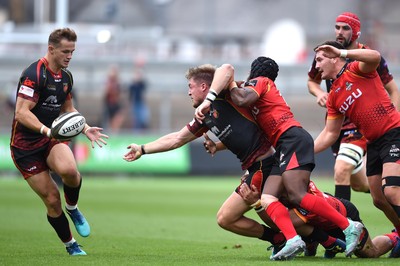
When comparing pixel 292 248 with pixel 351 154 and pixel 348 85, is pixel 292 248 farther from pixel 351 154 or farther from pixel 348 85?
pixel 351 154

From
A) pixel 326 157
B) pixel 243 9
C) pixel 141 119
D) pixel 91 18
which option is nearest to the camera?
pixel 326 157

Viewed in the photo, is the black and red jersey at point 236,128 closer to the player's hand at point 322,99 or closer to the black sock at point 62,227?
the player's hand at point 322,99

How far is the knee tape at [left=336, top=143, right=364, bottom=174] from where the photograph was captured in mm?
12641

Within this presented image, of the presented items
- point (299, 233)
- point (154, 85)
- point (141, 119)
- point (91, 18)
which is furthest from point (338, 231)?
point (91, 18)

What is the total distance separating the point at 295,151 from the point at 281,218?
0.75m

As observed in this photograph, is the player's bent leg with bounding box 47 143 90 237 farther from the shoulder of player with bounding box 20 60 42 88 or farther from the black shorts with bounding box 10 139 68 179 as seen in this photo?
the shoulder of player with bounding box 20 60 42 88

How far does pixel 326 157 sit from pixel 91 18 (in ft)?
40.9

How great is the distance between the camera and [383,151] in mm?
10375

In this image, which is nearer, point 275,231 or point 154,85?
point 275,231

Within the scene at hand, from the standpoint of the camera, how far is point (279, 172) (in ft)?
33.8

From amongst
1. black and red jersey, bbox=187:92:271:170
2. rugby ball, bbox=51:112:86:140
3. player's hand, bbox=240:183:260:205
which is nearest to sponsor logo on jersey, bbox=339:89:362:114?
black and red jersey, bbox=187:92:271:170

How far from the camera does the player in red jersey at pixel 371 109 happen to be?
10.2m

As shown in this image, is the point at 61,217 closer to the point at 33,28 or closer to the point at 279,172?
the point at 279,172

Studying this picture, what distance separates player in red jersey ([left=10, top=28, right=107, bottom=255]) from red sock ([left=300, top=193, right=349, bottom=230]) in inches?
103
